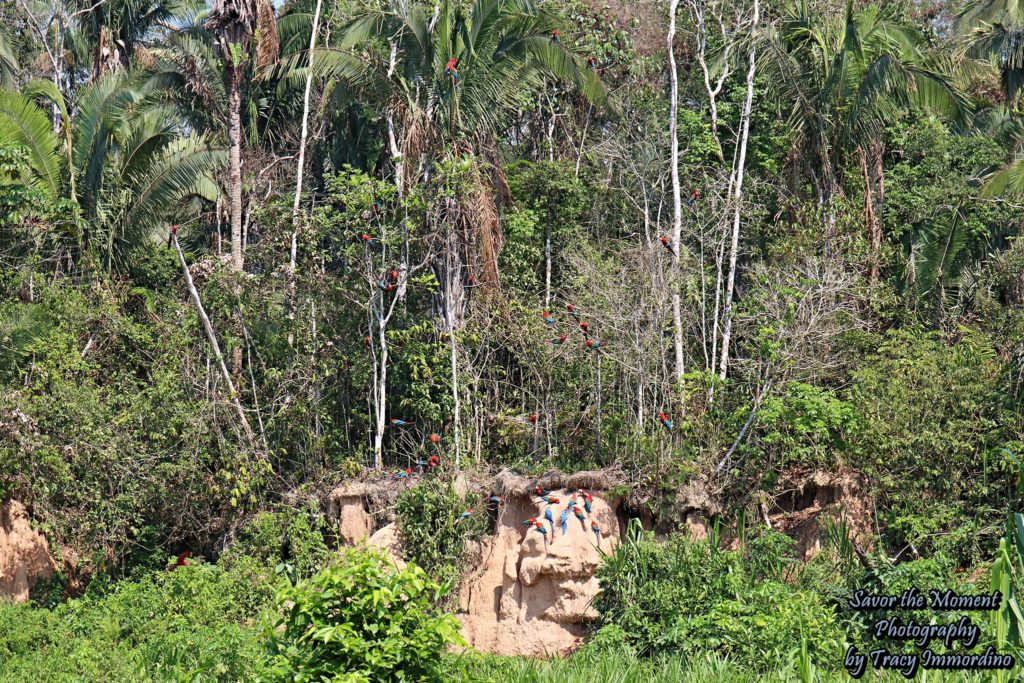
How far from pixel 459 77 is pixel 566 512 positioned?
5492mm

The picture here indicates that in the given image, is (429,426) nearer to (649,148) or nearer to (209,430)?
(209,430)

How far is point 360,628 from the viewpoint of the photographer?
6.73m

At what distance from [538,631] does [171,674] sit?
366cm

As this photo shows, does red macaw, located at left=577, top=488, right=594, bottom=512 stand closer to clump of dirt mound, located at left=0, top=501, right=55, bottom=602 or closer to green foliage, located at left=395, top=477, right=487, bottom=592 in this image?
green foliage, located at left=395, top=477, right=487, bottom=592

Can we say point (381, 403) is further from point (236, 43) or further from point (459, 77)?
point (236, 43)

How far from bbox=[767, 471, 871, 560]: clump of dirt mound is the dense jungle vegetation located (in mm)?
217

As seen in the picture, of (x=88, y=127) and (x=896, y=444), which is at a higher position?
(x=88, y=127)

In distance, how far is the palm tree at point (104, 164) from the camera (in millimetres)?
13621

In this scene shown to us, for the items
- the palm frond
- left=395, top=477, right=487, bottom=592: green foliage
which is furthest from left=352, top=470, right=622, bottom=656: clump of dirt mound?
the palm frond

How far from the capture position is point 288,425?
1315cm

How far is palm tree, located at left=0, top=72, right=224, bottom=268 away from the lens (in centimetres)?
1362

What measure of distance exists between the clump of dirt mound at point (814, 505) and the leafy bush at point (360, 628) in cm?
560

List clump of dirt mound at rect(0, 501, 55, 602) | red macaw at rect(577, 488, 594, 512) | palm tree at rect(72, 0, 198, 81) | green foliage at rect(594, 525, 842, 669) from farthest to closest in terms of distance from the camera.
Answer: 1. palm tree at rect(72, 0, 198, 81)
2. clump of dirt mound at rect(0, 501, 55, 602)
3. red macaw at rect(577, 488, 594, 512)
4. green foliage at rect(594, 525, 842, 669)

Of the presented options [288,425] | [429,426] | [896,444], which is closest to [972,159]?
[896,444]
